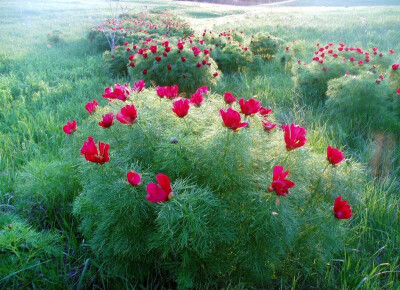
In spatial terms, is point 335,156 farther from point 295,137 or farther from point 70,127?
point 70,127

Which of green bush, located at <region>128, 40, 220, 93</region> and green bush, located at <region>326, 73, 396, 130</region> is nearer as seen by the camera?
green bush, located at <region>326, 73, 396, 130</region>

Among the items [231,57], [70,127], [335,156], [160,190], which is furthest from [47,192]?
[231,57]

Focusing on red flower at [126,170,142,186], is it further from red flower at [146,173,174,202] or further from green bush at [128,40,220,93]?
green bush at [128,40,220,93]

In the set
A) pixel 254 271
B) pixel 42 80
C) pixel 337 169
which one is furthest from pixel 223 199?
pixel 42 80

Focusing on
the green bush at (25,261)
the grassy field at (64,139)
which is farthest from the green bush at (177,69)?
the green bush at (25,261)

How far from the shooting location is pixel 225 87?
4590 mm

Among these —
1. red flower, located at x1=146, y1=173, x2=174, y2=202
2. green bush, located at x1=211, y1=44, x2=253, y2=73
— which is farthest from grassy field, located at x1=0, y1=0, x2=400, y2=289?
red flower, located at x1=146, y1=173, x2=174, y2=202

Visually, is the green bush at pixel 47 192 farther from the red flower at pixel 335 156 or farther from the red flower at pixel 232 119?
the red flower at pixel 335 156

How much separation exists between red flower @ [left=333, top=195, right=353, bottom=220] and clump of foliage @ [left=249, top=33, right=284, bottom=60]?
5.66 meters

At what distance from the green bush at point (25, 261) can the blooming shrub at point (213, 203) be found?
25 centimetres

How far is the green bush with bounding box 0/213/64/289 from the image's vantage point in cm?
151

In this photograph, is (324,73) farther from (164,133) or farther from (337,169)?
(164,133)

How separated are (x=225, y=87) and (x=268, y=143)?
3.16 m

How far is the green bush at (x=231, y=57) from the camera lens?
216 inches
